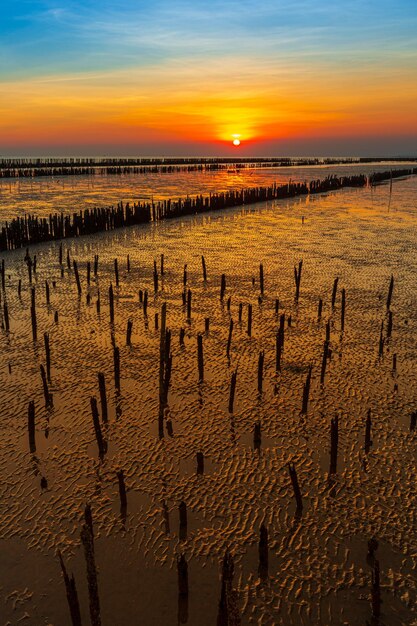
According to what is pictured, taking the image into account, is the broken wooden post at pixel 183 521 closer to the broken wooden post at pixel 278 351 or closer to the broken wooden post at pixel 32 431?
the broken wooden post at pixel 32 431

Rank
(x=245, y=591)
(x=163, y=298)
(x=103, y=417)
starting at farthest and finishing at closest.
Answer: (x=163, y=298), (x=103, y=417), (x=245, y=591)

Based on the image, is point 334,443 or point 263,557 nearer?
point 263,557

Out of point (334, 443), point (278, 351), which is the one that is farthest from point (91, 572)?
point (278, 351)

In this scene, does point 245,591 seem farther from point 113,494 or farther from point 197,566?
point 113,494

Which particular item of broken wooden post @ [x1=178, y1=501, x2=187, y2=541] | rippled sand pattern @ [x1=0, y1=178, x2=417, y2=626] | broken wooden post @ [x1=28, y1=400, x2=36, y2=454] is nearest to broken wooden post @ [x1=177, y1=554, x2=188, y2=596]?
rippled sand pattern @ [x1=0, y1=178, x2=417, y2=626]

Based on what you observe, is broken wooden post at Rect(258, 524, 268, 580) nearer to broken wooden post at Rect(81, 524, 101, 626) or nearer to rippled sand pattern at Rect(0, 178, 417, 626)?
rippled sand pattern at Rect(0, 178, 417, 626)

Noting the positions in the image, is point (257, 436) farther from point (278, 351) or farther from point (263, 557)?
point (278, 351)

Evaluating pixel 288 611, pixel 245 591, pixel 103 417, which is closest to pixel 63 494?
pixel 103 417

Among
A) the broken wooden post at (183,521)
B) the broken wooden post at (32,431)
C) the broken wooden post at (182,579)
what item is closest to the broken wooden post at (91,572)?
the broken wooden post at (182,579)
